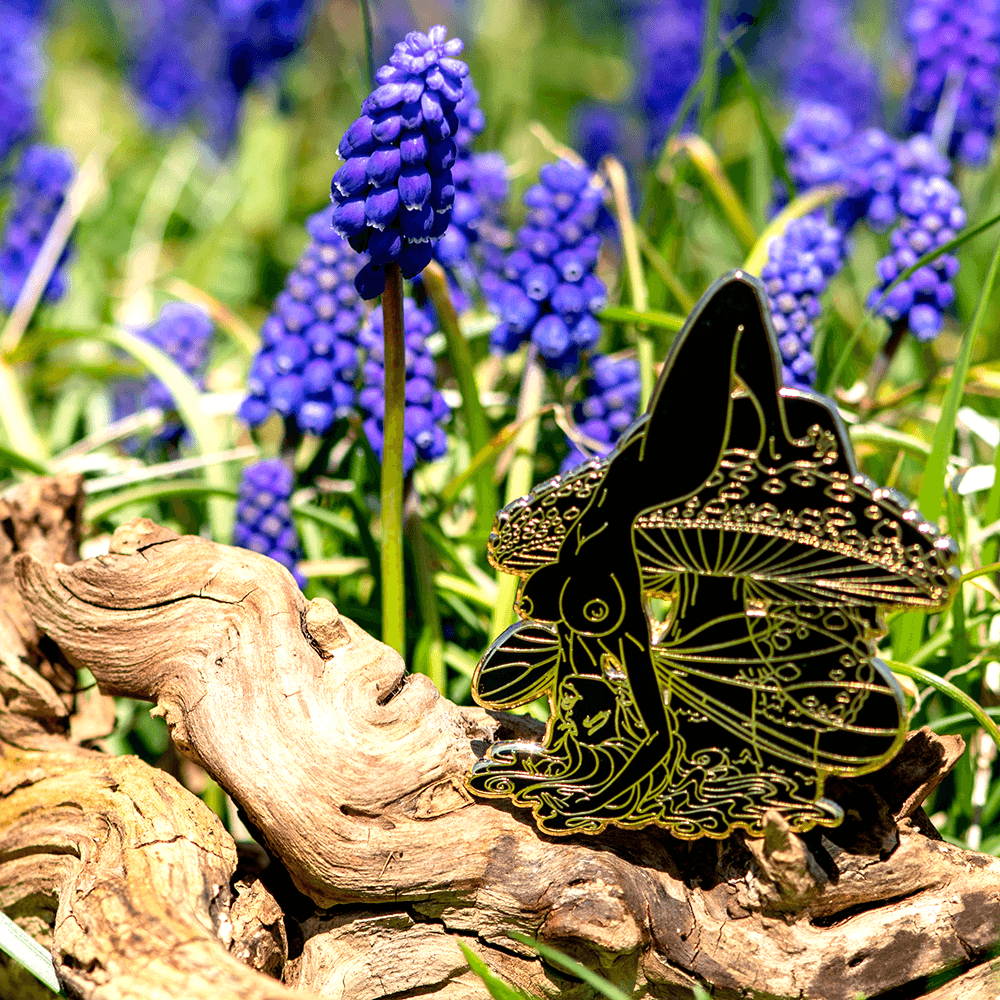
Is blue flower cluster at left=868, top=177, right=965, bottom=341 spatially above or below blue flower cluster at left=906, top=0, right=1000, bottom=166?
below

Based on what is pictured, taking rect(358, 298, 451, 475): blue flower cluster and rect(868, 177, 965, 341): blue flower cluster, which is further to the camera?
rect(868, 177, 965, 341): blue flower cluster

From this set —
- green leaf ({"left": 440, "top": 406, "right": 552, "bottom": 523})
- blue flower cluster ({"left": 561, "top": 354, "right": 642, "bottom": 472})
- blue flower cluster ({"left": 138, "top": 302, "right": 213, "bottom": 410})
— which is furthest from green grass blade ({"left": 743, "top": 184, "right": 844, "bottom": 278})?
blue flower cluster ({"left": 138, "top": 302, "right": 213, "bottom": 410})

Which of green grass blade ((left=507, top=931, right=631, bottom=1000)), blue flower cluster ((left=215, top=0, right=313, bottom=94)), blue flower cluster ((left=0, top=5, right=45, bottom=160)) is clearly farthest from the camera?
blue flower cluster ((left=215, top=0, right=313, bottom=94))

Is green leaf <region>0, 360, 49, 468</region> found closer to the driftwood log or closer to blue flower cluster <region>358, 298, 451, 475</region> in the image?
blue flower cluster <region>358, 298, 451, 475</region>

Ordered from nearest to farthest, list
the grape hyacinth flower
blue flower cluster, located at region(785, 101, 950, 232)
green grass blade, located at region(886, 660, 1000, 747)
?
1. green grass blade, located at region(886, 660, 1000, 747)
2. blue flower cluster, located at region(785, 101, 950, 232)
3. the grape hyacinth flower

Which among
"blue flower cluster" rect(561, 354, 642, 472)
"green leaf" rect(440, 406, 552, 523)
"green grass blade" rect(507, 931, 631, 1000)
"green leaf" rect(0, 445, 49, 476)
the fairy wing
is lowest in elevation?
"green grass blade" rect(507, 931, 631, 1000)

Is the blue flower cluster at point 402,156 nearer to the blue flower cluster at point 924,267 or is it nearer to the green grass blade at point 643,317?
the green grass blade at point 643,317

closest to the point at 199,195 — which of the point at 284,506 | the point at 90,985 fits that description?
the point at 284,506

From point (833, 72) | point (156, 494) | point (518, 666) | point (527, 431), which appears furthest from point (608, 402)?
point (833, 72)
